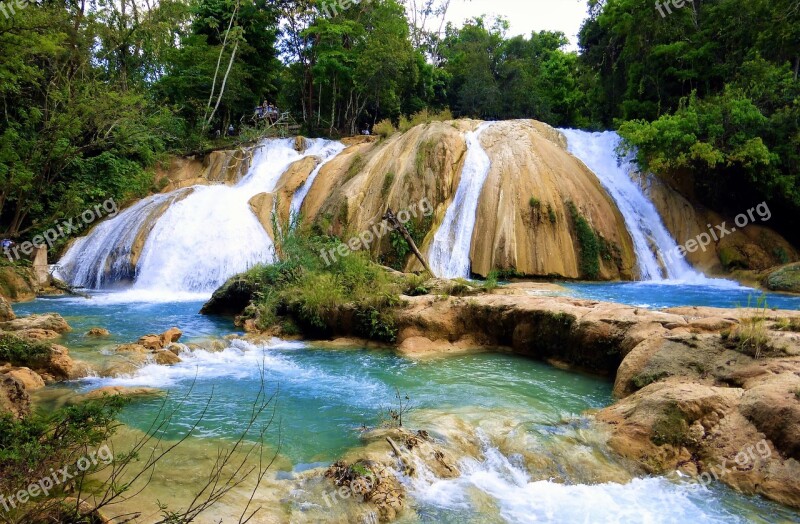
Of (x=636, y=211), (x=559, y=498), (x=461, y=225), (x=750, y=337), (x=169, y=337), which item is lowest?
(x=559, y=498)

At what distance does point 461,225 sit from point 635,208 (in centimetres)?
665

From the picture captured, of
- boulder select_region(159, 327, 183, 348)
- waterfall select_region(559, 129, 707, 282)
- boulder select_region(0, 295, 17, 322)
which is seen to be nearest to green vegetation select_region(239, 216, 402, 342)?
boulder select_region(159, 327, 183, 348)

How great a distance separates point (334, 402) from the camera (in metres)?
6.71

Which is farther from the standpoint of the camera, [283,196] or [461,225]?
Answer: [283,196]

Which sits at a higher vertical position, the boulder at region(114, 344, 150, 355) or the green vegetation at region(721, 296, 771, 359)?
the green vegetation at region(721, 296, 771, 359)

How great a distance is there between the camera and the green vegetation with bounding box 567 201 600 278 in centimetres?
1653

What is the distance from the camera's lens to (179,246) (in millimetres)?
17719

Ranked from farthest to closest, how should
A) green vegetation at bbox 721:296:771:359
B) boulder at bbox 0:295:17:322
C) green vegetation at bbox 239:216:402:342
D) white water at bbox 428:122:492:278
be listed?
white water at bbox 428:122:492:278
boulder at bbox 0:295:17:322
green vegetation at bbox 239:216:402:342
green vegetation at bbox 721:296:771:359

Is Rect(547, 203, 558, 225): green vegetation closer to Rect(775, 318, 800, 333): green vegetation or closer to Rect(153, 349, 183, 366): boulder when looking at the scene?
Rect(775, 318, 800, 333): green vegetation

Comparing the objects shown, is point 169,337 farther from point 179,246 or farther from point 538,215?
point 538,215

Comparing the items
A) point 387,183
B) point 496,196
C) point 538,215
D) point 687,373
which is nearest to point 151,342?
point 687,373

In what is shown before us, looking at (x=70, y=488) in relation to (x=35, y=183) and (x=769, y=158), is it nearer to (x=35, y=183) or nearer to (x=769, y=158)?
(x=35, y=183)

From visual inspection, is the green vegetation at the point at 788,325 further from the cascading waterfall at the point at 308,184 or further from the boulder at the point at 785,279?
the cascading waterfall at the point at 308,184

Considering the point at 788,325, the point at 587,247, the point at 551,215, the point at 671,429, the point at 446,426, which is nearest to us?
the point at 671,429
